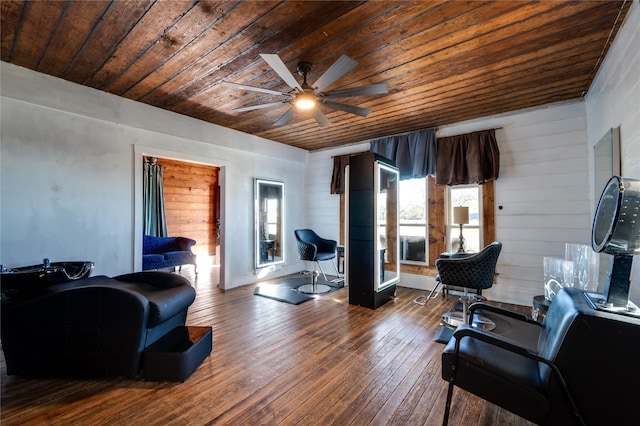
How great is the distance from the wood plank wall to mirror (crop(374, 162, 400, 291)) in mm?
4870

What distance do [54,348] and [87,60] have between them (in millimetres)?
2574

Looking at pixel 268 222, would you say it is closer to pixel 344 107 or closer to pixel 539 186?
pixel 344 107

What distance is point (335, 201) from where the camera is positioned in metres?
5.84

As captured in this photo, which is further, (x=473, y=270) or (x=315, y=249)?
Answer: (x=315, y=249)

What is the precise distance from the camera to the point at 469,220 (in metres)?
4.25

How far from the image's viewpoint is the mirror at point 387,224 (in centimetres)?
377

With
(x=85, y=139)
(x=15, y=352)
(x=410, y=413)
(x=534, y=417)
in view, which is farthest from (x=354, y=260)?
(x=85, y=139)

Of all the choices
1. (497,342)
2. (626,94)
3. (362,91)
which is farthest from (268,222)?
(626,94)

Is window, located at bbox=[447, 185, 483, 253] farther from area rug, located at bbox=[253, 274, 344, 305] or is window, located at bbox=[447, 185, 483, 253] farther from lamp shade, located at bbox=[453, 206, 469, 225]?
area rug, located at bbox=[253, 274, 344, 305]

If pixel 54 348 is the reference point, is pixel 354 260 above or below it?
above

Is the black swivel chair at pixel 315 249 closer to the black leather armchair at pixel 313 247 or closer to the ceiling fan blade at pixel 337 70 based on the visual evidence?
the black leather armchair at pixel 313 247

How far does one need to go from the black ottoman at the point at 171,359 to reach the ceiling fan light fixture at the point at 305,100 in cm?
232

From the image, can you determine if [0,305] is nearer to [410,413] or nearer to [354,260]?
[410,413]

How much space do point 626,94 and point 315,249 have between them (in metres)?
3.87
